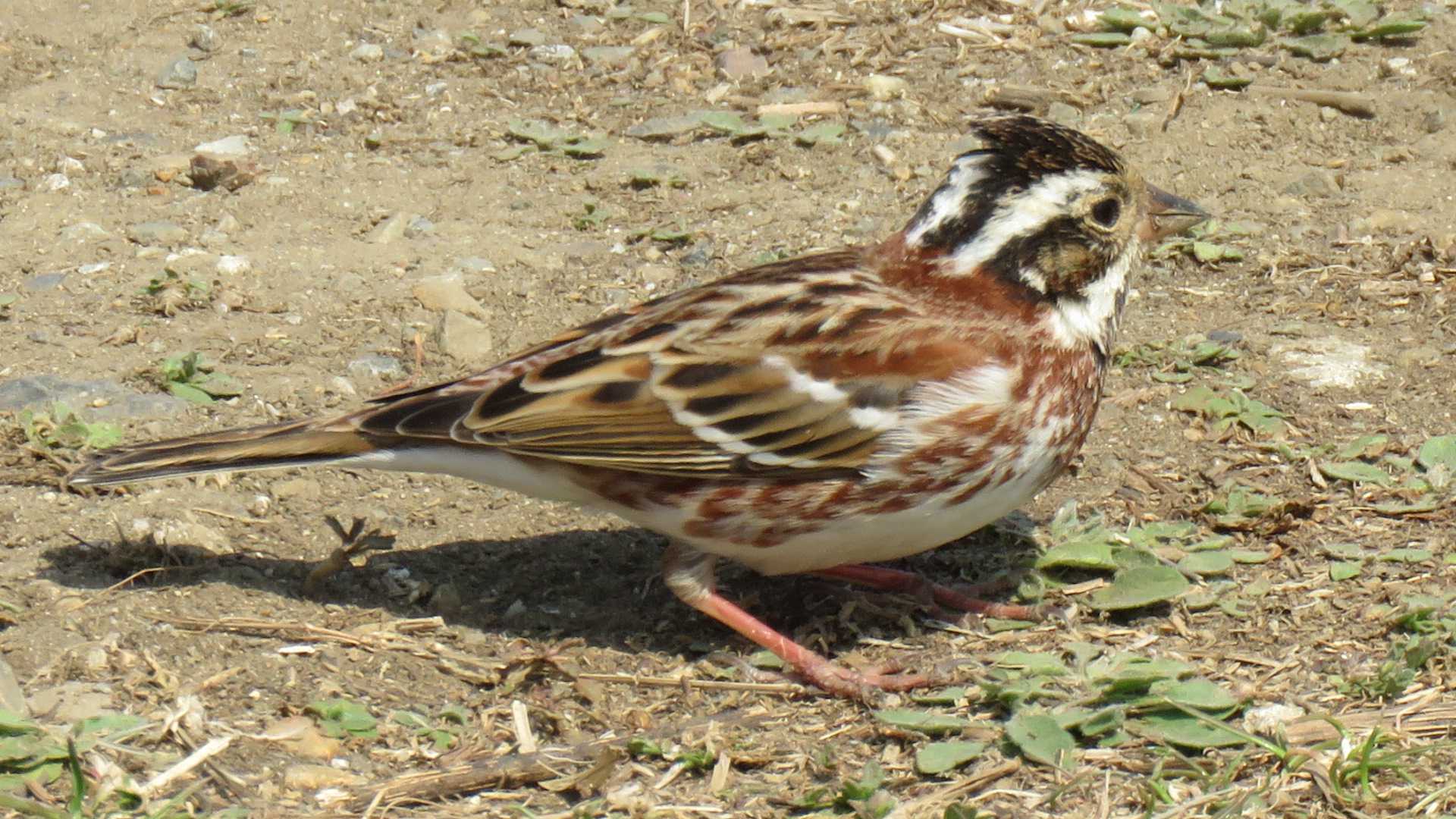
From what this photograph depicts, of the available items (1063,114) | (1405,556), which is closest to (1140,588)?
(1405,556)

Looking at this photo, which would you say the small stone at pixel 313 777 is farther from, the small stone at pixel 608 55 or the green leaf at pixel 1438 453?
the small stone at pixel 608 55

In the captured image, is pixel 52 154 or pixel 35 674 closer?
pixel 35 674

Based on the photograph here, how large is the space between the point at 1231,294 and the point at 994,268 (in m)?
2.34

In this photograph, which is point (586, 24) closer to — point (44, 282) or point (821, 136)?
point (821, 136)

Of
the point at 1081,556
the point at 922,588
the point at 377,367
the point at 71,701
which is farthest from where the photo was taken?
Result: the point at 377,367

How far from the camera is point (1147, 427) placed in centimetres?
667

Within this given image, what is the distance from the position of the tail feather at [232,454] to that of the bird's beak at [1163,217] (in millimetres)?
2570

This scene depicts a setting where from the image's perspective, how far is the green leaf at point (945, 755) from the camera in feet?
15.6

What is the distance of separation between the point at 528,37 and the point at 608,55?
500 millimetres

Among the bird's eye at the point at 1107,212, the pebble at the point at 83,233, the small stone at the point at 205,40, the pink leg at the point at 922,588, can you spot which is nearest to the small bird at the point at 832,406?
the bird's eye at the point at 1107,212

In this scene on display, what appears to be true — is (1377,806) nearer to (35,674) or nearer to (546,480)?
(546,480)

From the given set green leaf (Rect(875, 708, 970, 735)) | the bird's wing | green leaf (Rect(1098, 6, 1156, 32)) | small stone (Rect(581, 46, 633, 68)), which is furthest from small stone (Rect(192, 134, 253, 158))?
green leaf (Rect(875, 708, 970, 735))

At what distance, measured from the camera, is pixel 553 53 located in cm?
974

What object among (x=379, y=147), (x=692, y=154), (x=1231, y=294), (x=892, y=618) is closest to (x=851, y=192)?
(x=692, y=154)
